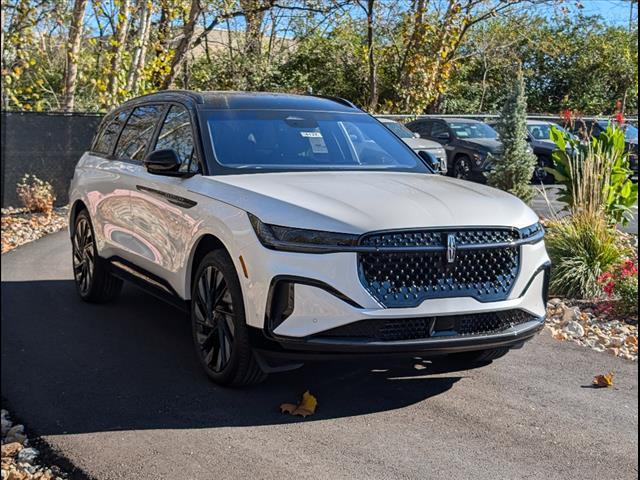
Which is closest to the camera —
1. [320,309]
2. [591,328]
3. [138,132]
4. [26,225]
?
[320,309]

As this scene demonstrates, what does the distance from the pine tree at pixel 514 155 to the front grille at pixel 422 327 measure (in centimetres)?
752

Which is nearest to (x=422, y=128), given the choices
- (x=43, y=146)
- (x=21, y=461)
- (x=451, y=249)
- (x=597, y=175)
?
(x=43, y=146)

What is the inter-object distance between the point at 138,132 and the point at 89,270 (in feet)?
4.41

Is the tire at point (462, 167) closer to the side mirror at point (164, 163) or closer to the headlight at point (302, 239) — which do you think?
the side mirror at point (164, 163)

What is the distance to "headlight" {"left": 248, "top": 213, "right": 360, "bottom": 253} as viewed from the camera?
4348 millimetres

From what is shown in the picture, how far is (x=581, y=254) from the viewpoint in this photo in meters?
8.45

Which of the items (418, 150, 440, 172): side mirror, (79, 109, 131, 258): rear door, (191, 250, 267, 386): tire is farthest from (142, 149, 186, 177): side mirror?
(418, 150, 440, 172): side mirror

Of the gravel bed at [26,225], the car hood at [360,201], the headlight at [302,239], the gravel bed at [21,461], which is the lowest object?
the gravel bed at [26,225]

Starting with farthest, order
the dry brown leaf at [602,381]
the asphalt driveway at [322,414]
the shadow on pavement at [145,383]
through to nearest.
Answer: the dry brown leaf at [602,381] → the shadow on pavement at [145,383] → the asphalt driveway at [322,414]

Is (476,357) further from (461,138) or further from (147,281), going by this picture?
(461,138)

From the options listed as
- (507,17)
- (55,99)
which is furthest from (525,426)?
(507,17)

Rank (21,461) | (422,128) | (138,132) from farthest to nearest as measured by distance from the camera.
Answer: (422,128), (138,132), (21,461)

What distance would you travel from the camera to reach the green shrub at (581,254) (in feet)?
26.7

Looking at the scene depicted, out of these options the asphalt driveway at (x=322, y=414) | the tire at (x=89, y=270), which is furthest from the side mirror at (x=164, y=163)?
the tire at (x=89, y=270)
